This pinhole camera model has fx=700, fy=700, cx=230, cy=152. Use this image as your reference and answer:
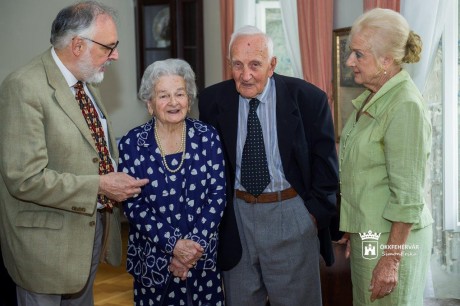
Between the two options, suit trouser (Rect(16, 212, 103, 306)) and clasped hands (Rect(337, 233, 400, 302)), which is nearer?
clasped hands (Rect(337, 233, 400, 302))

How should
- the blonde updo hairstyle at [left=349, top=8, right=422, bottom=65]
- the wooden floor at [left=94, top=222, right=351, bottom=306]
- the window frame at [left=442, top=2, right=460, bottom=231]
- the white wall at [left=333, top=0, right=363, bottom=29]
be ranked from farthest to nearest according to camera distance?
the white wall at [left=333, top=0, right=363, bottom=29] < the window frame at [left=442, top=2, right=460, bottom=231] < the wooden floor at [left=94, top=222, right=351, bottom=306] < the blonde updo hairstyle at [left=349, top=8, right=422, bottom=65]

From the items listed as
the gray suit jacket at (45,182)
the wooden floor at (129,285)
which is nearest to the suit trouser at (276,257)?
the gray suit jacket at (45,182)

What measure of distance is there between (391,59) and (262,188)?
0.84 meters

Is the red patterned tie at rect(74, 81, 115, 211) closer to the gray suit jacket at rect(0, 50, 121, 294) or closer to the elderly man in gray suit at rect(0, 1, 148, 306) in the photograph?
the elderly man in gray suit at rect(0, 1, 148, 306)

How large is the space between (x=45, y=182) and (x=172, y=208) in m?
0.58

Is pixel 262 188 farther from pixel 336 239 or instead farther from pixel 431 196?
pixel 431 196

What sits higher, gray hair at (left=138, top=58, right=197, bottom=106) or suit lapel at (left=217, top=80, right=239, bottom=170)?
gray hair at (left=138, top=58, right=197, bottom=106)

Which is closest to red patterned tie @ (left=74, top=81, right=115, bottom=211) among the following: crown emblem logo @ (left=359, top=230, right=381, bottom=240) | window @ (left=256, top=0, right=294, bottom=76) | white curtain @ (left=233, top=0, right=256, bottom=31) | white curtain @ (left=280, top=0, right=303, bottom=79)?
crown emblem logo @ (left=359, top=230, right=381, bottom=240)

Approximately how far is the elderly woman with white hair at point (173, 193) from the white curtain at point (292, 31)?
3.41m

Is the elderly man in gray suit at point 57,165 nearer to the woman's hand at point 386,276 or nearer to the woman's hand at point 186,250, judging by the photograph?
the woman's hand at point 186,250

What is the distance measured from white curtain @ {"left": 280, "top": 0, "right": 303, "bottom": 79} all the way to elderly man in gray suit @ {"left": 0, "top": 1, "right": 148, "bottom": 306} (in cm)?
356

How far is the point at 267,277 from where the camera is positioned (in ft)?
10.8

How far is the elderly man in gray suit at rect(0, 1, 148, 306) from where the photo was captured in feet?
9.15

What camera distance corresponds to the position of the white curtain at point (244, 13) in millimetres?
6992
